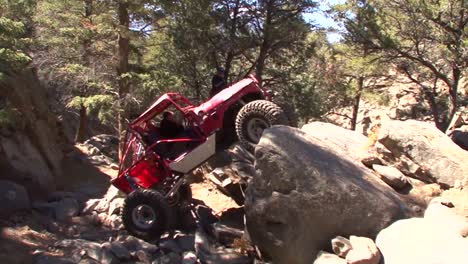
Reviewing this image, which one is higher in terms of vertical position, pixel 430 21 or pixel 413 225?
pixel 430 21

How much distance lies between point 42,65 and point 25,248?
10.2 meters

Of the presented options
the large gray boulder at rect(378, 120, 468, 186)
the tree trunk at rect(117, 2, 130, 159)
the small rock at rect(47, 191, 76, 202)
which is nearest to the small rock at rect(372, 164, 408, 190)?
the large gray boulder at rect(378, 120, 468, 186)

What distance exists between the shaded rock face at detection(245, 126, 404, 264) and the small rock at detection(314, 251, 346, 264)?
24 centimetres

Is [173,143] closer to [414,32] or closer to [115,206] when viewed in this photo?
[115,206]

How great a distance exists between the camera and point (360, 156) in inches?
398

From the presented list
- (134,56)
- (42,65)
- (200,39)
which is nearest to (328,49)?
(200,39)

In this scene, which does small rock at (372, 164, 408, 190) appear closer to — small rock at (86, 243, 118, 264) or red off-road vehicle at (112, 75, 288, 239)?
red off-road vehicle at (112, 75, 288, 239)

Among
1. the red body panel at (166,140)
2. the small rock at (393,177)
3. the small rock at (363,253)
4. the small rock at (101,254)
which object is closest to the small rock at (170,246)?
the small rock at (101,254)

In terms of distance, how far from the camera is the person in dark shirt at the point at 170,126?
33.6ft

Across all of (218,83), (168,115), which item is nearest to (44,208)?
(168,115)

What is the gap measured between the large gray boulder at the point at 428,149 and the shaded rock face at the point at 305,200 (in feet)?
3.84

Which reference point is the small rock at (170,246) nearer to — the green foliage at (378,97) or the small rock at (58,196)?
the small rock at (58,196)

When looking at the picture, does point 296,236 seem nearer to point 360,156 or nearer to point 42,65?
point 360,156

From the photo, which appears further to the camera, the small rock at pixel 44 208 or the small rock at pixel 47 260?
the small rock at pixel 44 208
